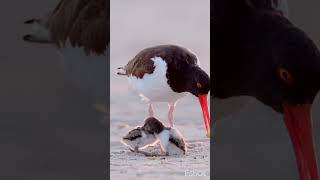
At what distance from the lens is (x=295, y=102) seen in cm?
243

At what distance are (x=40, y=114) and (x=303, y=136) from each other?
89 cm

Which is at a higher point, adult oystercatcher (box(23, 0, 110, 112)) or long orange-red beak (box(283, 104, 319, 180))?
adult oystercatcher (box(23, 0, 110, 112))

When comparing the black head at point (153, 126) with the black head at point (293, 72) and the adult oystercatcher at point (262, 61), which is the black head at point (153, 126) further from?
the black head at point (293, 72)

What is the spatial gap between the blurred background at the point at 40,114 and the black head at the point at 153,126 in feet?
0.50

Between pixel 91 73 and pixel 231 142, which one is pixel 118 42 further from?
pixel 231 142

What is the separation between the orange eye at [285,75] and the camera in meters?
2.41

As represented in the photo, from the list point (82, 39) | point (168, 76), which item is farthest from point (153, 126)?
point (82, 39)

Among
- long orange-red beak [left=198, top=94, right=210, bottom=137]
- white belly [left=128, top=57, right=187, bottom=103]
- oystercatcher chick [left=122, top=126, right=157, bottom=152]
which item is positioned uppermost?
white belly [left=128, top=57, right=187, bottom=103]

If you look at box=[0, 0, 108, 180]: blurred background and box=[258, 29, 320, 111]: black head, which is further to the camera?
box=[0, 0, 108, 180]: blurred background

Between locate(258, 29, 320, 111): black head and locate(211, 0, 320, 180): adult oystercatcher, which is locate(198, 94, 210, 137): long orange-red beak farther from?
locate(258, 29, 320, 111): black head

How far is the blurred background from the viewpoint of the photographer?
8.20ft

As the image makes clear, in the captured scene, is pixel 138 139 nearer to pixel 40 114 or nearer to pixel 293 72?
pixel 40 114

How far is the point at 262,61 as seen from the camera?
2.46 meters

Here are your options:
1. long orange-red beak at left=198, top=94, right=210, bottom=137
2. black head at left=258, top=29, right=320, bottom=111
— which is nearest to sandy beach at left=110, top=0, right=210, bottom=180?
long orange-red beak at left=198, top=94, right=210, bottom=137
